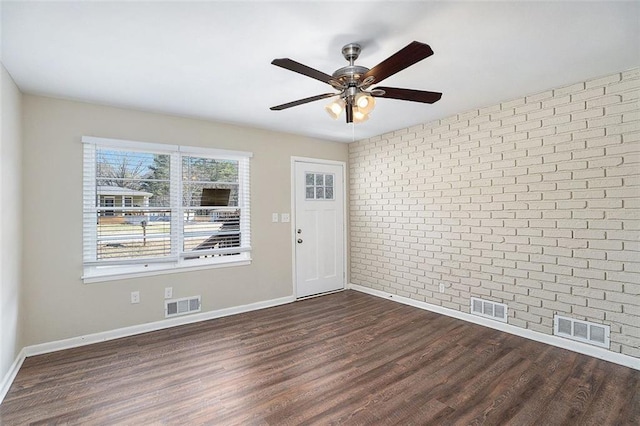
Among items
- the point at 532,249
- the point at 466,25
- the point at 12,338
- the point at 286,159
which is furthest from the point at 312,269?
the point at 466,25

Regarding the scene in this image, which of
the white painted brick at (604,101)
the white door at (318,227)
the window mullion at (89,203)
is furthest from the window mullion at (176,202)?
the white painted brick at (604,101)

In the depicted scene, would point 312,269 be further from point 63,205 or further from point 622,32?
point 622,32

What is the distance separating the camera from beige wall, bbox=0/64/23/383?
2.34 metres

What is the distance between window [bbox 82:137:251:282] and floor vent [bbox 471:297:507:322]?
291cm

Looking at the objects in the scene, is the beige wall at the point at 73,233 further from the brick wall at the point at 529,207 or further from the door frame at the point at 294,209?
the brick wall at the point at 529,207

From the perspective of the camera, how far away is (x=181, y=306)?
3686 millimetres

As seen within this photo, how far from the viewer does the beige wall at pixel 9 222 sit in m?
2.34

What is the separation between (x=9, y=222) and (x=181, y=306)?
1805 mm

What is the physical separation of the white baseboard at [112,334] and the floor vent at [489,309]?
8.46 feet

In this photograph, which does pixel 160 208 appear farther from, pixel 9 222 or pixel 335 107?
pixel 335 107

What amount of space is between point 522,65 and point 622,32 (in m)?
0.58

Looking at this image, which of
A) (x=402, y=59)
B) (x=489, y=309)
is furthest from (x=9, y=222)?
(x=489, y=309)

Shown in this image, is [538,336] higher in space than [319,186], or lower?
lower

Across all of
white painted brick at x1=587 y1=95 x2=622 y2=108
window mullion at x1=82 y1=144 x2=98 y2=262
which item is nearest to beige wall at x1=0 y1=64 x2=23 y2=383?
window mullion at x1=82 y1=144 x2=98 y2=262
